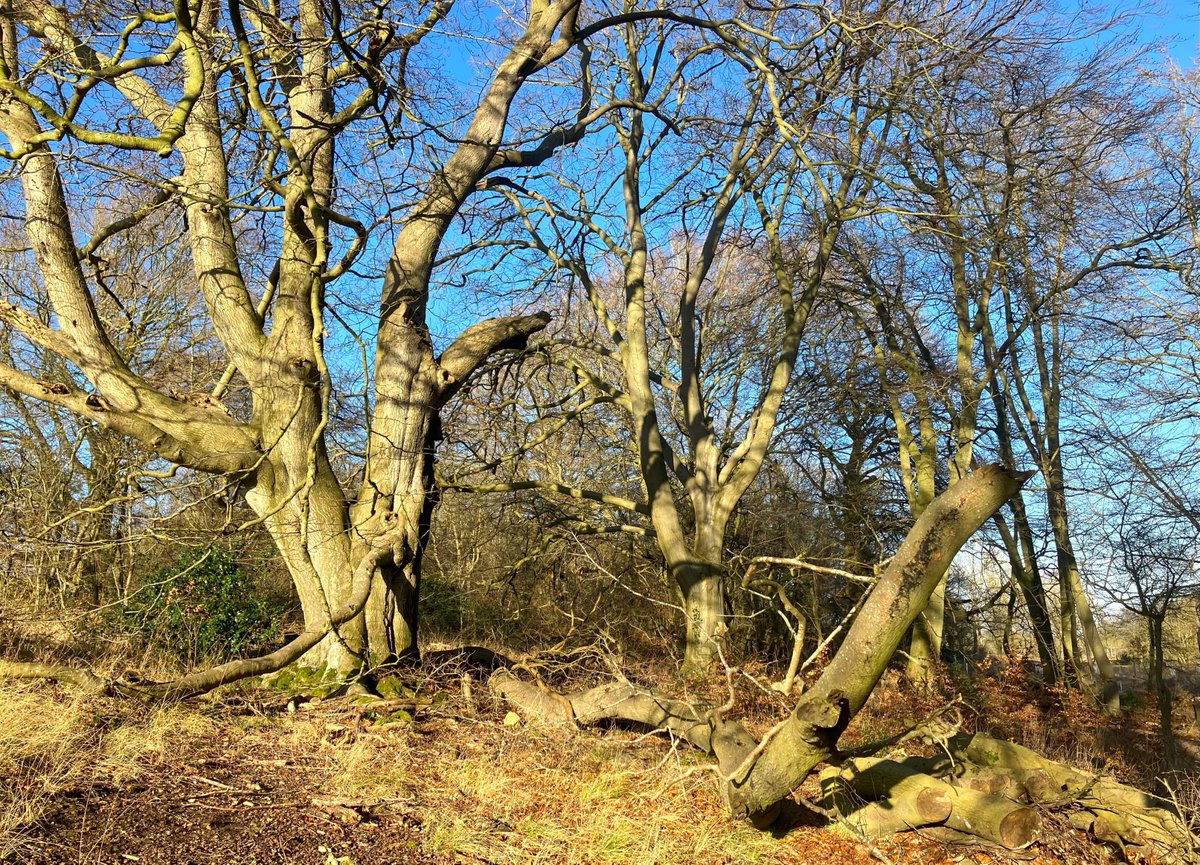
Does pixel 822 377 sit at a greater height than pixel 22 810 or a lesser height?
greater

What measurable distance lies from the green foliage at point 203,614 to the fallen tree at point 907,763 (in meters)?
4.69

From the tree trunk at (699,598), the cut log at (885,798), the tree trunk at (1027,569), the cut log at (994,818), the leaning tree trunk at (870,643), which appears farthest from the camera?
the tree trunk at (1027,569)

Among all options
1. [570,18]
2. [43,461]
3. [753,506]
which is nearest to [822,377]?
[753,506]

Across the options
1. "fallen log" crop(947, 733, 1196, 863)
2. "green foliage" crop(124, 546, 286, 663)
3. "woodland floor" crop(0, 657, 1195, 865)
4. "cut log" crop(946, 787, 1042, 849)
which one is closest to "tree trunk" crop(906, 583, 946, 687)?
"fallen log" crop(947, 733, 1196, 863)

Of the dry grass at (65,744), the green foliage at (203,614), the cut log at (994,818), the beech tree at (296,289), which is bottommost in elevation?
the cut log at (994,818)

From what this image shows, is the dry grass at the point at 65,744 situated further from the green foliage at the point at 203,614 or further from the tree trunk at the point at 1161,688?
the tree trunk at the point at 1161,688

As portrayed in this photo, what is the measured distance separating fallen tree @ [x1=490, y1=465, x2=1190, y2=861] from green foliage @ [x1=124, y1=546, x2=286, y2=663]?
4.69 m

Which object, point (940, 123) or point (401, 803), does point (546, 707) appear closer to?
point (401, 803)

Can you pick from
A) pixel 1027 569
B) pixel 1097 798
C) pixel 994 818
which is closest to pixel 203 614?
pixel 994 818

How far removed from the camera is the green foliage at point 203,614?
8.30m

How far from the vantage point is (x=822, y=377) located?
13.6m

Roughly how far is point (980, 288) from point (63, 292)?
12.5 meters

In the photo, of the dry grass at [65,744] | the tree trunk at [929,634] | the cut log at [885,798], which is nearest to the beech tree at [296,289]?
the dry grass at [65,744]

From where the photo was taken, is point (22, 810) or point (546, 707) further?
point (546, 707)
